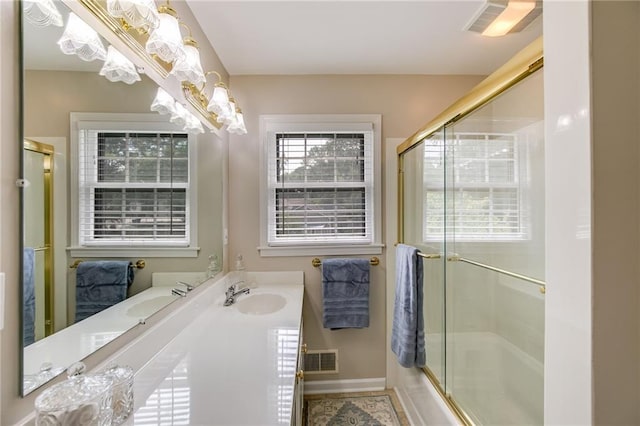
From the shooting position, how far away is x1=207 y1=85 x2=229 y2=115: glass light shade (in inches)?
58.4

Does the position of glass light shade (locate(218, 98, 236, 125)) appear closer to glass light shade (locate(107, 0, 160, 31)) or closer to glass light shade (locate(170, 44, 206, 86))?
glass light shade (locate(170, 44, 206, 86))

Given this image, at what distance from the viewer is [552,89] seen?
22.0 inches

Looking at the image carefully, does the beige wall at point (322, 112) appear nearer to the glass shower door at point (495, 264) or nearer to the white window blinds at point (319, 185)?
the white window blinds at point (319, 185)

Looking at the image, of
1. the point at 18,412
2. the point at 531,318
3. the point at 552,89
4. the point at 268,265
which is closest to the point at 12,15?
the point at 18,412

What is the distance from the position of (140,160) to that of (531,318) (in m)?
1.97

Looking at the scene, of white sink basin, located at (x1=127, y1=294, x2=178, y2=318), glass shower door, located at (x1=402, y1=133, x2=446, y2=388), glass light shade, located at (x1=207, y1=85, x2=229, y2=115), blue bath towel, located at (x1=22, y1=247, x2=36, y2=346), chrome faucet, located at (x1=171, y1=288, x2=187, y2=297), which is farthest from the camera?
glass shower door, located at (x1=402, y1=133, x2=446, y2=388)

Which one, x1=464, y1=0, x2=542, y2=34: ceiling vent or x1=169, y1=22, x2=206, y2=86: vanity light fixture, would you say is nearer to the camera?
x1=169, y1=22, x2=206, y2=86: vanity light fixture

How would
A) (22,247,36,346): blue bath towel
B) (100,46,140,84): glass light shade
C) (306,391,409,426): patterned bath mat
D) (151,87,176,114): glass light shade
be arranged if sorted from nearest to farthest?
(22,247,36,346): blue bath towel
(100,46,140,84): glass light shade
(151,87,176,114): glass light shade
(306,391,409,426): patterned bath mat

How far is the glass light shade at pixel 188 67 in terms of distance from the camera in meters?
1.10

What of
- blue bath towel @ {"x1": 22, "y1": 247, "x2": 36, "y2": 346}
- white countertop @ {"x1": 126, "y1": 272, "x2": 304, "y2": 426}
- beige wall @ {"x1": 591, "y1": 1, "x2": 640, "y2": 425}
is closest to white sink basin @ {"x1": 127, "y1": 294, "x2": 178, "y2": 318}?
white countertop @ {"x1": 126, "y1": 272, "x2": 304, "y2": 426}

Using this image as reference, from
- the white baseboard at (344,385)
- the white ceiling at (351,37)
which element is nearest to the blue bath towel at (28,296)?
the white ceiling at (351,37)

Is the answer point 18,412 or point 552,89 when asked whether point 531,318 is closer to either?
point 552,89

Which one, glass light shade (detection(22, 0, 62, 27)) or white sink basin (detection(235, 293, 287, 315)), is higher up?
glass light shade (detection(22, 0, 62, 27))

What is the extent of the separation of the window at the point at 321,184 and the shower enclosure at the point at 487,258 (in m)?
0.49
